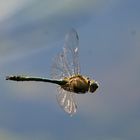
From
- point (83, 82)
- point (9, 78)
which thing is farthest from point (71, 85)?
point (9, 78)

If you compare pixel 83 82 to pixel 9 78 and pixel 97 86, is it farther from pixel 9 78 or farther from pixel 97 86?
pixel 9 78

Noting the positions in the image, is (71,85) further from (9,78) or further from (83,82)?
(9,78)

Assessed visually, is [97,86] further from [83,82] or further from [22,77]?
[22,77]

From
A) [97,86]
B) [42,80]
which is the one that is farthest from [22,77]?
[97,86]

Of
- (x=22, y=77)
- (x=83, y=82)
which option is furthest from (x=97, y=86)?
(x=22, y=77)
